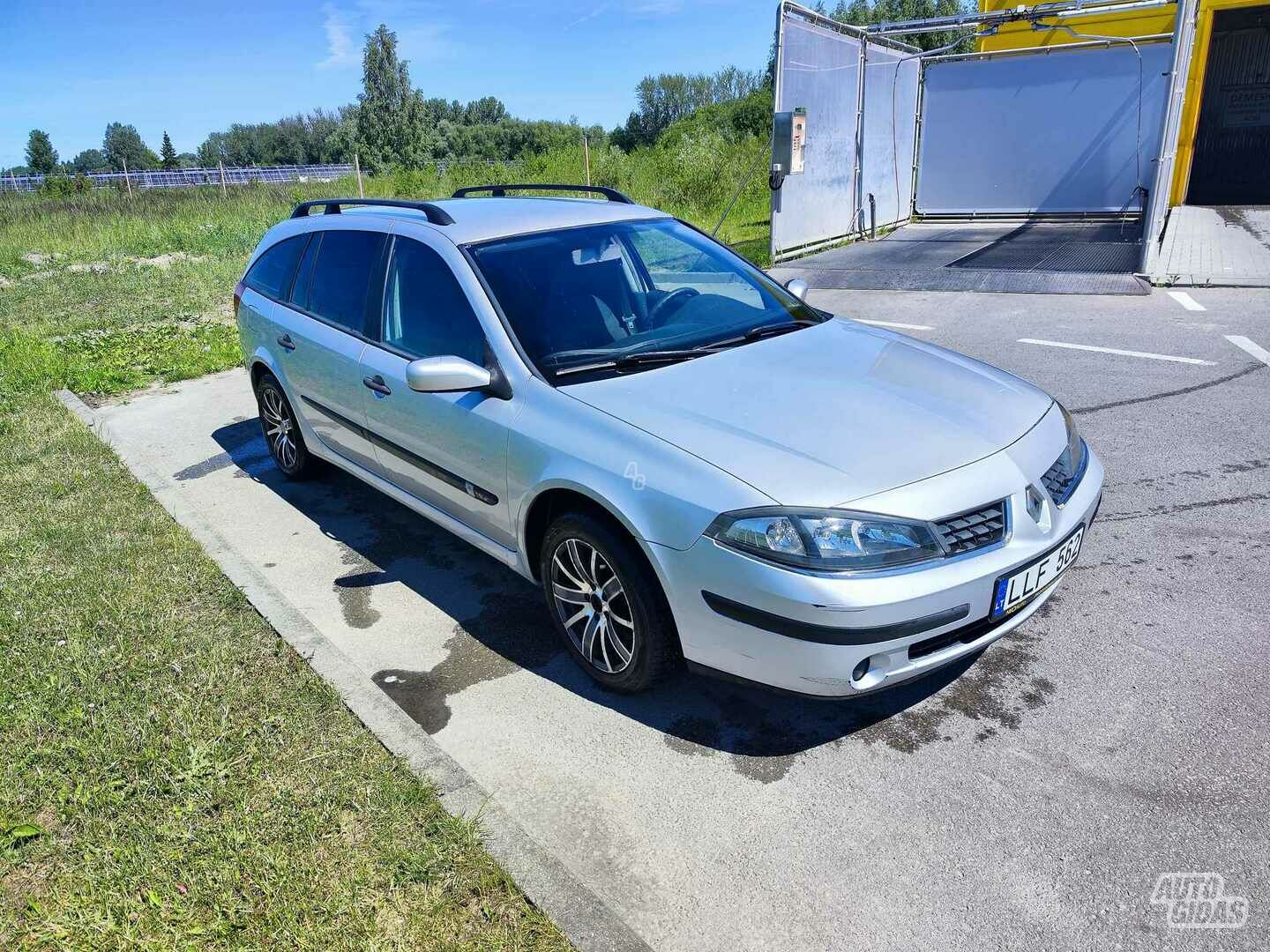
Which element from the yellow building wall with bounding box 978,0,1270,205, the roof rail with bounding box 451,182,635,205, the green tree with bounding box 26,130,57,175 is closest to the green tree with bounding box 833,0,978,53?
the yellow building wall with bounding box 978,0,1270,205

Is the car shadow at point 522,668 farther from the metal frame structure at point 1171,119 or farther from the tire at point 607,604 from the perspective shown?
the metal frame structure at point 1171,119

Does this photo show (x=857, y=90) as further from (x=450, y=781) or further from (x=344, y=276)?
(x=450, y=781)

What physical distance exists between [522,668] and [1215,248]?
1281cm

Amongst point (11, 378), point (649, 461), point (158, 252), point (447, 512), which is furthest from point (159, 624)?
point (158, 252)

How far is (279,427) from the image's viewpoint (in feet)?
18.8

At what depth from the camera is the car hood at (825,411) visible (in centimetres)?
283

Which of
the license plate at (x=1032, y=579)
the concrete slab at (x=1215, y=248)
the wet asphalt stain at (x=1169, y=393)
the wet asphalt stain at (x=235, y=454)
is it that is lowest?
the wet asphalt stain at (x=235, y=454)

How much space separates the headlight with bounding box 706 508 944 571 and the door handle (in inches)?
81.7

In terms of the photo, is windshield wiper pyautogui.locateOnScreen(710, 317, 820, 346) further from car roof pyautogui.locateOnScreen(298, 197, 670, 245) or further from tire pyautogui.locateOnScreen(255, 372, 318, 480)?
tire pyautogui.locateOnScreen(255, 372, 318, 480)

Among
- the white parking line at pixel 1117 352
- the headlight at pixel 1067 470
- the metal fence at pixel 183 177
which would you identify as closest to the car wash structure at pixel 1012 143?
the white parking line at pixel 1117 352

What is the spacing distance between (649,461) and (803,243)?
1154 cm

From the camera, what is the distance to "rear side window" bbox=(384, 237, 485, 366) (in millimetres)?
3723

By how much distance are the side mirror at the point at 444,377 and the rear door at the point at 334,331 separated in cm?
99

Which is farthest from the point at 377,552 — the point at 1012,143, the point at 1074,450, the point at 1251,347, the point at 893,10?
the point at 893,10
